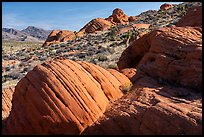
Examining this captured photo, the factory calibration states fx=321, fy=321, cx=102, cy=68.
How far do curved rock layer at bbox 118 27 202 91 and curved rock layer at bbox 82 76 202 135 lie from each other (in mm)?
414

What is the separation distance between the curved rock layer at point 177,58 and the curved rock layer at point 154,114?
0.41m

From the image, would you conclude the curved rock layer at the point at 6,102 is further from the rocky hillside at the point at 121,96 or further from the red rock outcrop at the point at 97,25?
the red rock outcrop at the point at 97,25

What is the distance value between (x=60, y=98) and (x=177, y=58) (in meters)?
3.56

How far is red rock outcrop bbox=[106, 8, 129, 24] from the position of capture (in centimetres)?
6319

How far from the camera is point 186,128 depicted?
7.03m

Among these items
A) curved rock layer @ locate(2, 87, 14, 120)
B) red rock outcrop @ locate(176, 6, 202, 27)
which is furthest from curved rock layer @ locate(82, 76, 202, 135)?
curved rock layer @ locate(2, 87, 14, 120)

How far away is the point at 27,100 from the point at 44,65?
125 cm

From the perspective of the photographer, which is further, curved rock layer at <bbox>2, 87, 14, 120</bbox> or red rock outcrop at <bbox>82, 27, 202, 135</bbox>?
curved rock layer at <bbox>2, 87, 14, 120</bbox>

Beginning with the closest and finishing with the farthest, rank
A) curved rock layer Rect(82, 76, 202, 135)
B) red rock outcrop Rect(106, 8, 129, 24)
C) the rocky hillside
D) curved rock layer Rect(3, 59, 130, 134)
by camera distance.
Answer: curved rock layer Rect(82, 76, 202, 135) → the rocky hillside → curved rock layer Rect(3, 59, 130, 134) → red rock outcrop Rect(106, 8, 129, 24)

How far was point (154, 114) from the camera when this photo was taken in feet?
24.8

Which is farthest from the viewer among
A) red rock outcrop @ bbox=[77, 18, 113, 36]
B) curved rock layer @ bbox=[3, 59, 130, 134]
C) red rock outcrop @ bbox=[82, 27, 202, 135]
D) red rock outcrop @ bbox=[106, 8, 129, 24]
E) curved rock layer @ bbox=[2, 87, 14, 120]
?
red rock outcrop @ bbox=[106, 8, 129, 24]

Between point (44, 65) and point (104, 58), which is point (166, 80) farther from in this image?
point (104, 58)

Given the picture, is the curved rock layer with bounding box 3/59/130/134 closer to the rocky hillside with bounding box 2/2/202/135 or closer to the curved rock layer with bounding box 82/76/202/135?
the rocky hillside with bounding box 2/2/202/135

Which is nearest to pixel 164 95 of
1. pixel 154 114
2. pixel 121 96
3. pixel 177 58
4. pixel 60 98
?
pixel 154 114
